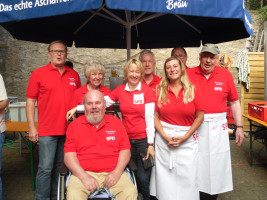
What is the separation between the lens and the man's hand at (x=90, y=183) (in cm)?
216

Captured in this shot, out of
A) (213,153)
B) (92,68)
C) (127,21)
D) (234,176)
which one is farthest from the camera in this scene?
(234,176)

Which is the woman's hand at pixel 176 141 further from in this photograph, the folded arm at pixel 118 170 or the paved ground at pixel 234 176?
the paved ground at pixel 234 176

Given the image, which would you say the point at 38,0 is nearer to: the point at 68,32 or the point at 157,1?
the point at 157,1

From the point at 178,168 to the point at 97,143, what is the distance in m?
0.91

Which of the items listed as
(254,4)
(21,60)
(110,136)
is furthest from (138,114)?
(254,4)

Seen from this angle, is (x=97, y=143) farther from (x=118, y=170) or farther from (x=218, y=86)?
(x=218, y=86)

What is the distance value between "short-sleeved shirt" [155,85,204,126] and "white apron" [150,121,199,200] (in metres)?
0.07

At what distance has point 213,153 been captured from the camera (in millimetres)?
2762

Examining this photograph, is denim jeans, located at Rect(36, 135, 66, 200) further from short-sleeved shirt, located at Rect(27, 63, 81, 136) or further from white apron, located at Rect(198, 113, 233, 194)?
white apron, located at Rect(198, 113, 233, 194)

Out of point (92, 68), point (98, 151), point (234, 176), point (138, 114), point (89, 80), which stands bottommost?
point (234, 176)

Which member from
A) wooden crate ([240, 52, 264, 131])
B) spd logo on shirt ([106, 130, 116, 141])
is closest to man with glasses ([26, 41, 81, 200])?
spd logo on shirt ([106, 130, 116, 141])

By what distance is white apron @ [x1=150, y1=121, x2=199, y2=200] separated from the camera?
2.51 metres

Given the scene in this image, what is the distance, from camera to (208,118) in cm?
271

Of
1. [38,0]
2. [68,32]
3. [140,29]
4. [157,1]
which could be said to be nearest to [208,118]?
[157,1]
